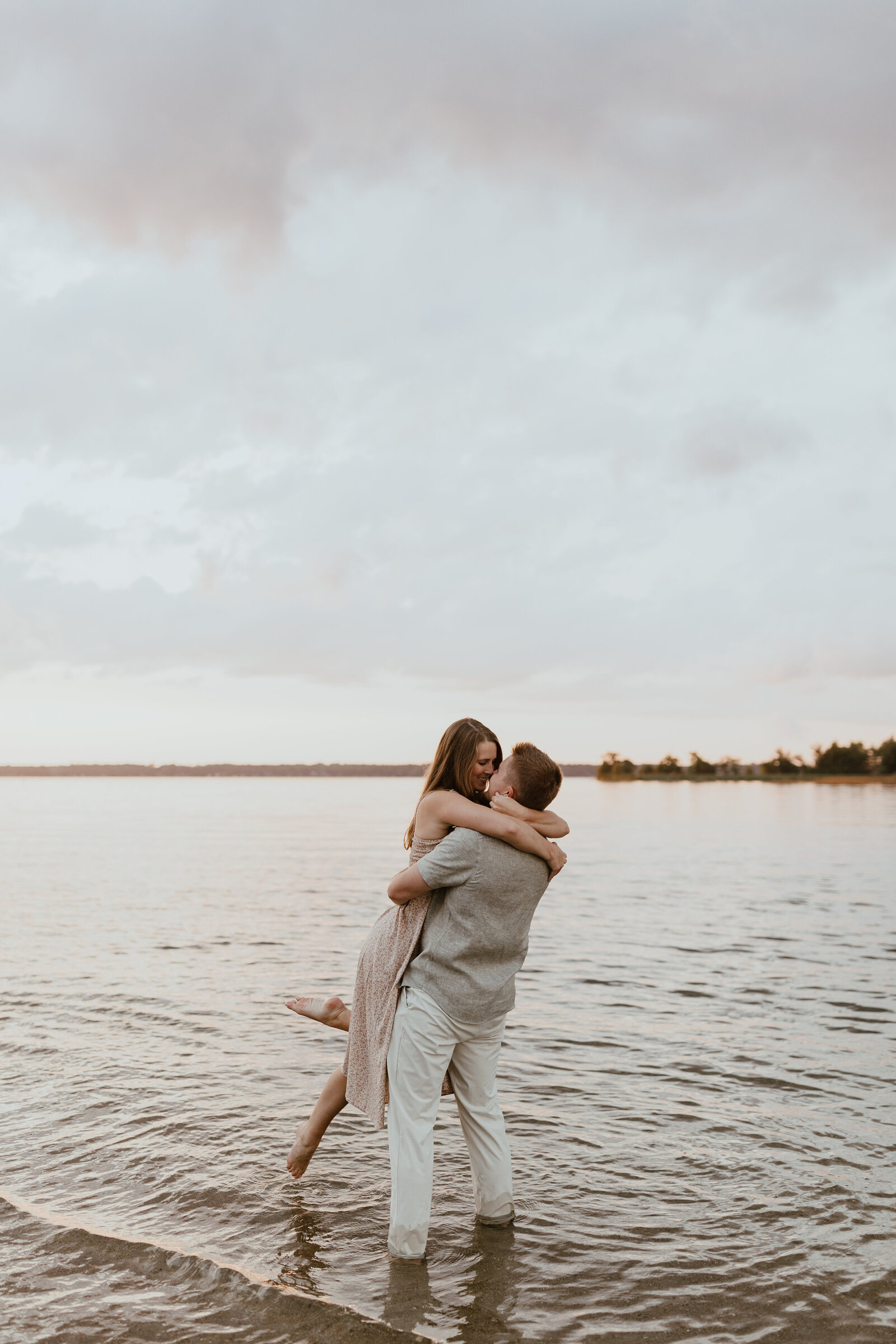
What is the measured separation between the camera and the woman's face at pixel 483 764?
17.2 feet

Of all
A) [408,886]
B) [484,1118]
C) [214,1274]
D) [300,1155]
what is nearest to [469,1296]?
[484,1118]

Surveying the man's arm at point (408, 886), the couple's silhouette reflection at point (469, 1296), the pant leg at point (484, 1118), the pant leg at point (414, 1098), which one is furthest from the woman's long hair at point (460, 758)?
the couple's silhouette reflection at point (469, 1296)

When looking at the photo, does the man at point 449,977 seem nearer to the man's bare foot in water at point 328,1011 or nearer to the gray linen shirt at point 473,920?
the gray linen shirt at point 473,920

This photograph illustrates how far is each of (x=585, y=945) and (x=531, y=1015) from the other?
5074mm

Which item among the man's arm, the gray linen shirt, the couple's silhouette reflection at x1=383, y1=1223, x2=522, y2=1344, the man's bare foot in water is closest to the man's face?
the gray linen shirt

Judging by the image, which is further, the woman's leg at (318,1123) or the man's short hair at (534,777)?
the woman's leg at (318,1123)

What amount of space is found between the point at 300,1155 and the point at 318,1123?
1.04 feet

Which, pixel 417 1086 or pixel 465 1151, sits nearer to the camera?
pixel 417 1086

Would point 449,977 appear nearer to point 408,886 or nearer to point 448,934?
point 448,934

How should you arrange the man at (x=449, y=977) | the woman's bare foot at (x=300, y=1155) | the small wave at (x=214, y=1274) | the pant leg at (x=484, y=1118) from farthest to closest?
the woman's bare foot at (x=300, y=1155) → the pant leg at (x=484, y=1118) → the man at (x=449, y=977) → the small wave at (x=214, y=1274)

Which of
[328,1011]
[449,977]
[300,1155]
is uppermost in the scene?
[449,977]

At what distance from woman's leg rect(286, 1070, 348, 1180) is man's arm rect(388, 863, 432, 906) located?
54.0 inches

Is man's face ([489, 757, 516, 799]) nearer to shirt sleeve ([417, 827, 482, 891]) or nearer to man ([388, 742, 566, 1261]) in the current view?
man ([388, 742, 566, 1261])

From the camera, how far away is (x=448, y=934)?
5199 millimetres
